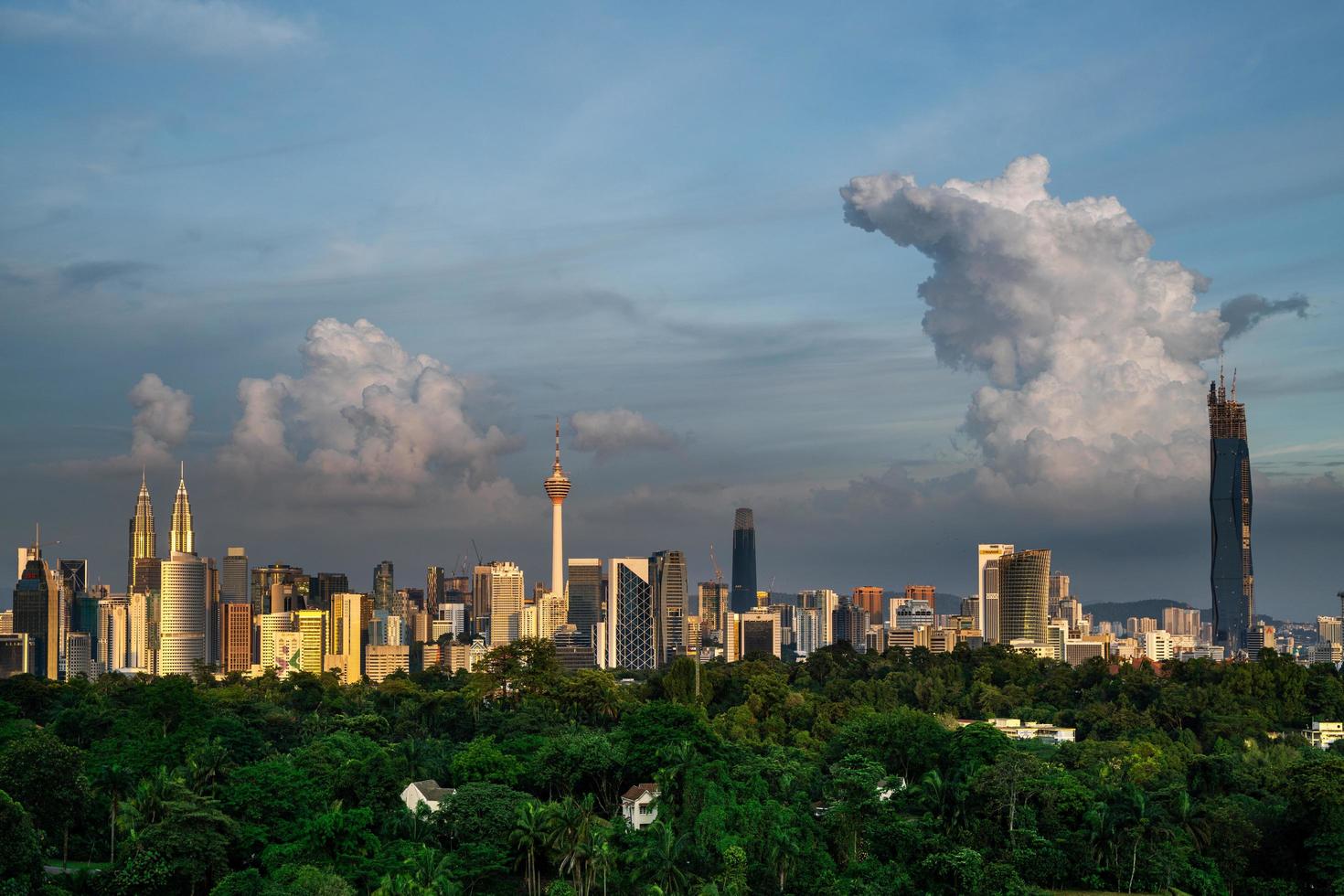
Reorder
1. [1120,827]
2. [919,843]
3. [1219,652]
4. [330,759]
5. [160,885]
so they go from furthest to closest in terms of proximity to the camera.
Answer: [1219,652] < [330,759] < [1120,827] < [919,843] < [160,885]

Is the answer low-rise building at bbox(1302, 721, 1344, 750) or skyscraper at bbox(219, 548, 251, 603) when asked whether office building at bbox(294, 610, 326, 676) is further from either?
low-rise building at bbox(1302, 721, 1344, 750)

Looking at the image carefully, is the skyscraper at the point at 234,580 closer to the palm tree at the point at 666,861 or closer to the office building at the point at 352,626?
the office building at the point at 352,626

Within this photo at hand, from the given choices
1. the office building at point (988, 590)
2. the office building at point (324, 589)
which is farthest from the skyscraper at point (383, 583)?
the office building at point (988, 590)

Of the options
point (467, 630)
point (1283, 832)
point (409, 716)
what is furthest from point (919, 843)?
point (467, 630)

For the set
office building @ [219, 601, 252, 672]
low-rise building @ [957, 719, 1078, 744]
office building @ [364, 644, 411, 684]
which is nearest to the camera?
low-rise building @ [957, 719, 1078, 744]

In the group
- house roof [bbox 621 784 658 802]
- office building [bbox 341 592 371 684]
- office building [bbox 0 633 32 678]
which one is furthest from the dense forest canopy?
office building [bbox 0 633 32 678]

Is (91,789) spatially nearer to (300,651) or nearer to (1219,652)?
(300,651)
